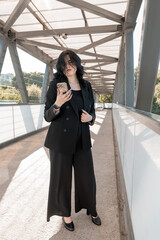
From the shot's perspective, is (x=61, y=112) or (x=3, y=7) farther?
(x=3, y=7)

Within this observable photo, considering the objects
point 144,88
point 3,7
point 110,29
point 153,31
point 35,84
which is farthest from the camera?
point 35,84

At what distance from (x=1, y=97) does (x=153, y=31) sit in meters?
5.46

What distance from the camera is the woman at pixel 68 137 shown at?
1.78 meters

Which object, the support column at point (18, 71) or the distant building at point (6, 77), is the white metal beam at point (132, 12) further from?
the distant building at point (6, 77)

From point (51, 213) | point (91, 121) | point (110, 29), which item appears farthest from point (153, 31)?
point (110, 29)

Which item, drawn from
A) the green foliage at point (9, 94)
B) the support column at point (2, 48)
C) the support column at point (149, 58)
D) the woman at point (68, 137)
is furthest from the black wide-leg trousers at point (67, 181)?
the support column at point (2, 48)

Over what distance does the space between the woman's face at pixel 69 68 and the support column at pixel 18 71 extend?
20.5 ft

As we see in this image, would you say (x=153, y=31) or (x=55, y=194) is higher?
(x=153, y=31)

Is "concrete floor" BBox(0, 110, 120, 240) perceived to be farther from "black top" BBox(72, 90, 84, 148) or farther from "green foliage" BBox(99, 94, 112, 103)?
"green foliage" BBox(99, 94, 112, 103)

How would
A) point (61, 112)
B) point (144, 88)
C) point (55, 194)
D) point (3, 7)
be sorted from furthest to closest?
point (3, 7) → point (144, 88) → point (55, 194) → point (61, 112)

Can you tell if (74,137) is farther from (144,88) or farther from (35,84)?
(35,84)

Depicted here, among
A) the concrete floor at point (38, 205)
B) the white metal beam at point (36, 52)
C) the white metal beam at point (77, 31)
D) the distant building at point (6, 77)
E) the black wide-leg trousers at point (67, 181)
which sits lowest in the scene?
the concrete floor at point (38, 205)

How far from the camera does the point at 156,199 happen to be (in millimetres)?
919

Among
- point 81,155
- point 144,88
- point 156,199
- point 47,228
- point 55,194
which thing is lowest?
point 47,228
